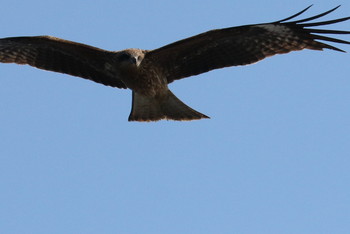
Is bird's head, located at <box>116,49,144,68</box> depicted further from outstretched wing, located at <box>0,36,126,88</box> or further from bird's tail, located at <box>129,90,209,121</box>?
bird's tail, located at <box>129,90,209,121</box>

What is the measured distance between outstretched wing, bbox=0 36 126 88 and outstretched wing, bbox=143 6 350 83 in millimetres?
760

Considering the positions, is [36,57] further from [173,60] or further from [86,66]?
[173,60]

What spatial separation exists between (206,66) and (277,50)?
41.5 inches

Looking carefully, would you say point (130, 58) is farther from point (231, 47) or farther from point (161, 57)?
point (231, 47)

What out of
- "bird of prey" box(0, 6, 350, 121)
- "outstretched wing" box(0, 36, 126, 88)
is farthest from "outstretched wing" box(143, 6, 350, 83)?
"outstretched wing" box(0, 36, 126, 88)

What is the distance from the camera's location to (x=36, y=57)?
12.2m

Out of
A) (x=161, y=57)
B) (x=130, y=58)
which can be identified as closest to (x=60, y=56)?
(x=130, y=58)

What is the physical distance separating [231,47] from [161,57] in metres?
0.97

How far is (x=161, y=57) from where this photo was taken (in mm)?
11867

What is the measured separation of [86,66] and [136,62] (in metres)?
1.07

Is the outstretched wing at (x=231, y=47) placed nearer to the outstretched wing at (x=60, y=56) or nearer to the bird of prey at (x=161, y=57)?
the bird of prey at (x=161, y=57)

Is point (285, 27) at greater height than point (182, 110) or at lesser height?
greater

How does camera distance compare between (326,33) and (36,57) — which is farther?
(36,57)

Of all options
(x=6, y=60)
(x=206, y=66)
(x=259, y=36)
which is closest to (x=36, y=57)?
(x=6, y=60)
